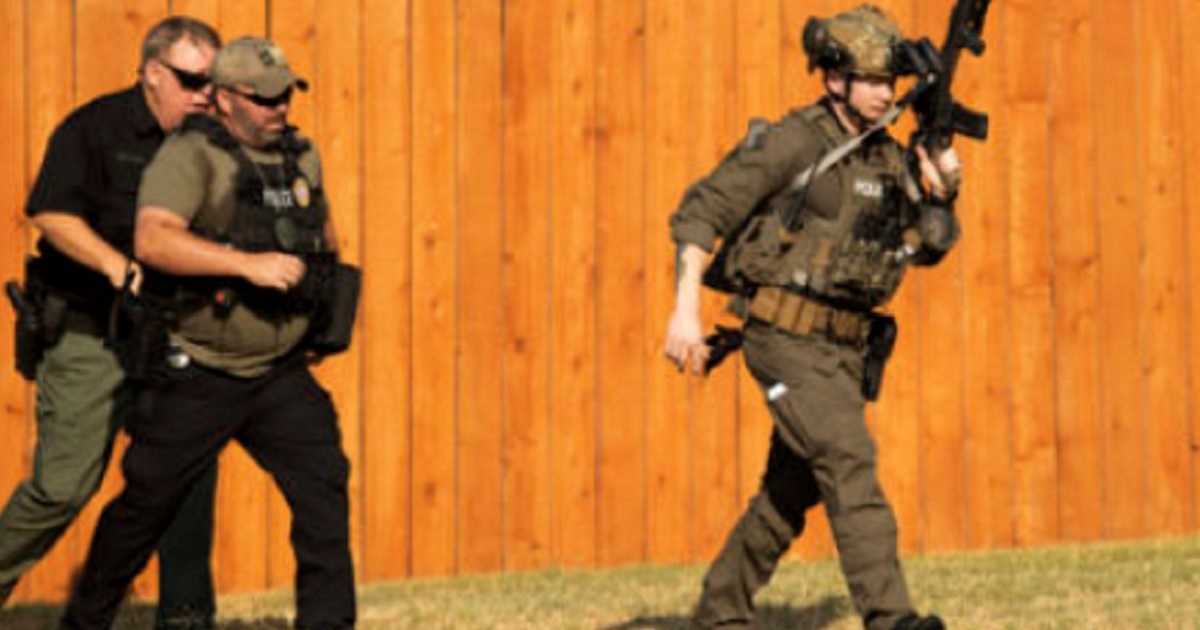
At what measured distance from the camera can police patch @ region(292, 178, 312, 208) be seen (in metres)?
6.79

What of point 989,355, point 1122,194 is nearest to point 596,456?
point 989,355

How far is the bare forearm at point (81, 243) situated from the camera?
7160 millimetres

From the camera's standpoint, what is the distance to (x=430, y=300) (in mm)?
9141

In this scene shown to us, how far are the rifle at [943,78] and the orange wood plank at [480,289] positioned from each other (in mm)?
2648

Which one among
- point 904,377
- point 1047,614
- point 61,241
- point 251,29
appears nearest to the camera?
point 61,241

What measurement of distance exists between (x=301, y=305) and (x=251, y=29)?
2.27 metres

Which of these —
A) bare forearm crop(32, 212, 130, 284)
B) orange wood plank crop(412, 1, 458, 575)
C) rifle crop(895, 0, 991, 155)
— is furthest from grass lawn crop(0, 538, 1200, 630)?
rifle crop(895, 0, 991, 155)

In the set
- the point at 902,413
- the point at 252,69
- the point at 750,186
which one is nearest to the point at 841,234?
the point at 750,186

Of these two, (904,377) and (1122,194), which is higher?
(1122,194)

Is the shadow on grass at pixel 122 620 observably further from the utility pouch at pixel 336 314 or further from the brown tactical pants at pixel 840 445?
the brown tactical pants at pixel 840 445

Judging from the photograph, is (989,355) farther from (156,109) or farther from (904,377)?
(156,109)

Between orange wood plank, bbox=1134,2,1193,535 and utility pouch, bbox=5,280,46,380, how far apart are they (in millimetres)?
4641

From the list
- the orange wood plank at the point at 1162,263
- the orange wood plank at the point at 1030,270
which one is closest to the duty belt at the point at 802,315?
the orange wood plank at the point at 1030,270

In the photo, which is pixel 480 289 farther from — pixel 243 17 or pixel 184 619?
pixel 184 619
